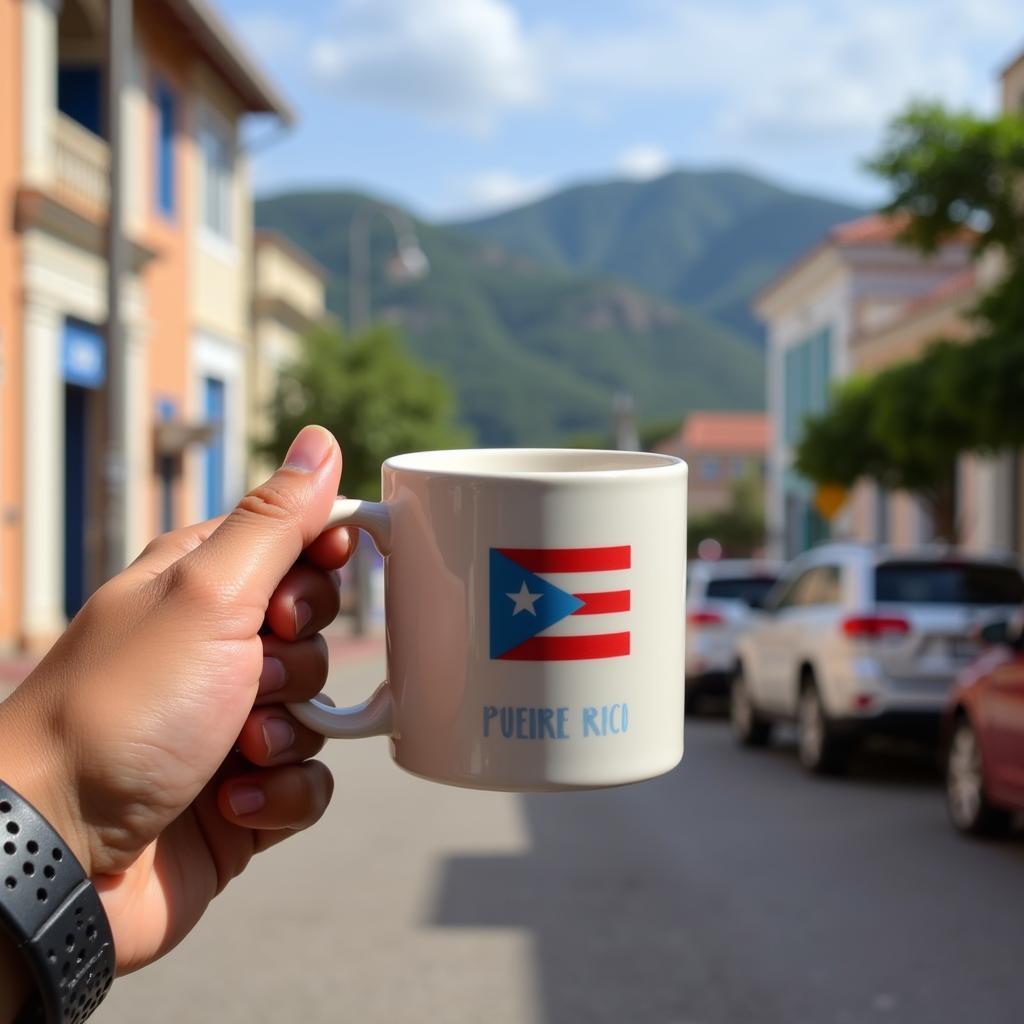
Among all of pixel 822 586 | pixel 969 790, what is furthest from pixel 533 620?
pixel 822 586

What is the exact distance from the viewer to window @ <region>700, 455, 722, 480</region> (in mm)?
111750

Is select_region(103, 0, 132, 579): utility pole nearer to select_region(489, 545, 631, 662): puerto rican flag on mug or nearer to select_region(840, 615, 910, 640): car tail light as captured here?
select_region(840, 615, 910, 640): car tail light

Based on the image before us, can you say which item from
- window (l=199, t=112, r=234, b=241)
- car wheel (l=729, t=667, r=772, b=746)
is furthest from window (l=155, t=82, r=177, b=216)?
car wheel (l=729, t=667, r=772, b=746)

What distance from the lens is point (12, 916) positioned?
1551 millimetres

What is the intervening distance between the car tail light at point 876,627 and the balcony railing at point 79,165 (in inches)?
425

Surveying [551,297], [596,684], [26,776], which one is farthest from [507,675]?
[551,297]

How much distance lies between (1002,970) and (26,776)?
14.8ft

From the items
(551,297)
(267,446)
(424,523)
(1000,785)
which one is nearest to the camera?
(424,523)

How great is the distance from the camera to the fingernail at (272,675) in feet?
5.86

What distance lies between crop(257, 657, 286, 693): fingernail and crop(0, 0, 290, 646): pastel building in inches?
488

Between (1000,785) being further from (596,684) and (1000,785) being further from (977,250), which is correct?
(977,250)

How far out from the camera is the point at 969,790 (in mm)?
8172

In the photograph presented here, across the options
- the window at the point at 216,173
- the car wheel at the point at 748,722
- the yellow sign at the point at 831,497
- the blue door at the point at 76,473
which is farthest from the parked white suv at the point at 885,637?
the window at the point at 216,173

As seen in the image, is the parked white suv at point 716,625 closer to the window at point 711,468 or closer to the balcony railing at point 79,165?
the balcony railing at point 79,165
